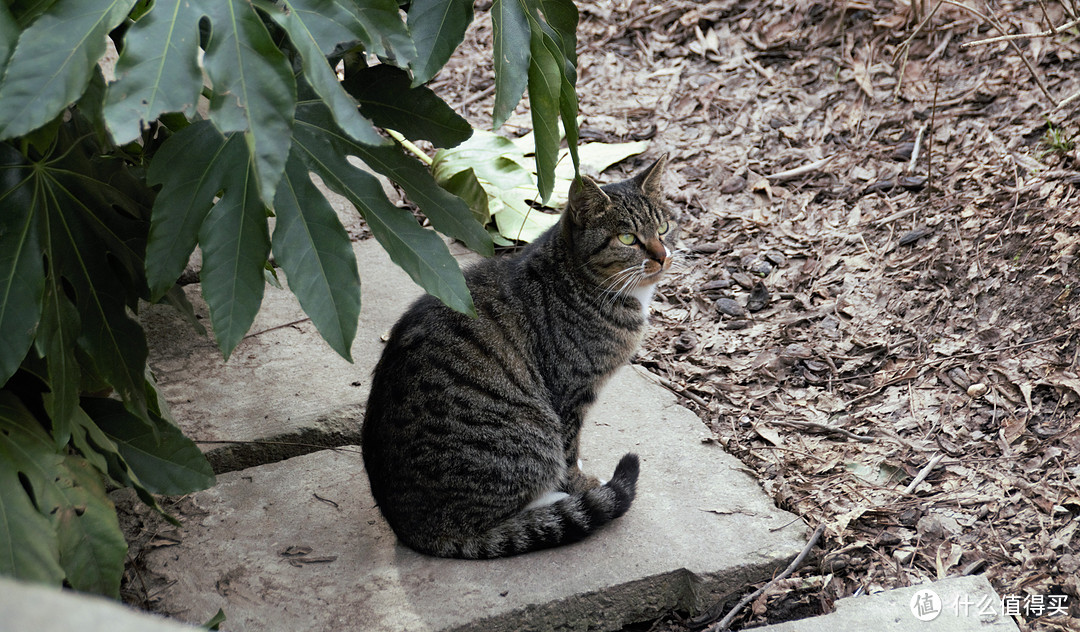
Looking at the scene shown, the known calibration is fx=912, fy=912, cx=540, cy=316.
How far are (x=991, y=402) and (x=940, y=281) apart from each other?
2.34 ft

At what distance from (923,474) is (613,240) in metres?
1.32

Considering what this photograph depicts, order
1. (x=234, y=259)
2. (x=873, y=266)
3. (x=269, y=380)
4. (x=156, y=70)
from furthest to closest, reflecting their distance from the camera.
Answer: (x=873, y=266) < (x=269, y=380) < (x=234, y=259) < (x=156, y=70)

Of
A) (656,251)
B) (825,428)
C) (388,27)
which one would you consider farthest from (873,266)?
(388,27)

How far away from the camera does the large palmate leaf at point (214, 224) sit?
1.81 meters

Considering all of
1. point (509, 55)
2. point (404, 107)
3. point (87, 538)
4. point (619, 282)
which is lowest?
point (87, 538)

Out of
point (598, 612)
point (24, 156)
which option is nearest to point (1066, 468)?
point (598, 612)

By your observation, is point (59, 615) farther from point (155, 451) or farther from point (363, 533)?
point (363, 533)

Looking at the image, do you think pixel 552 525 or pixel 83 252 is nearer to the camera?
pixel 83 252

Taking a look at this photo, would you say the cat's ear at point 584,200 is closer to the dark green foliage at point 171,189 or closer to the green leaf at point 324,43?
the dark green foliage at point 171,189

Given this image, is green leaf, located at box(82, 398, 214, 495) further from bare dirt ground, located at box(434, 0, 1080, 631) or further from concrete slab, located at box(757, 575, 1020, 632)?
concrete slab, located at box(757, 575, 1020, 632)

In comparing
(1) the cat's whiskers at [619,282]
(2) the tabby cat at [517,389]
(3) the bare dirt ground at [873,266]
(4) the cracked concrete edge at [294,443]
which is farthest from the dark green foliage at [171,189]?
(3) the bare dirt ground at [873,266]

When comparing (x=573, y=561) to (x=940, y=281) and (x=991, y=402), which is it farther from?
(x=940, y=281)

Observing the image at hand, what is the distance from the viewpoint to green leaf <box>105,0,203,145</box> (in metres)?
1.53

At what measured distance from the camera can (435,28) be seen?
2025mm
